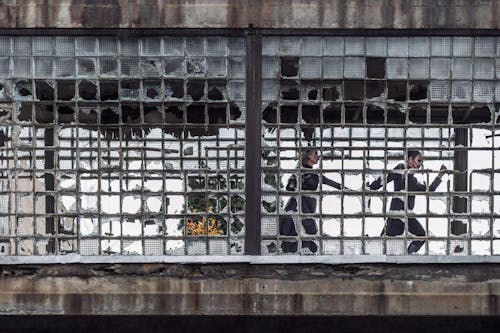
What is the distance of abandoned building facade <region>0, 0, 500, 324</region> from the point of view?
30.7 ft

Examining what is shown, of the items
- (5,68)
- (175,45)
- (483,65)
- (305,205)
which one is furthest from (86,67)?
(483,65)

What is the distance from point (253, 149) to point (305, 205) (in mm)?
783

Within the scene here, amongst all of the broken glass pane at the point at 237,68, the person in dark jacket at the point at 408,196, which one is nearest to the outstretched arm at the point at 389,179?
the person in dark jacket at the point at 408,196

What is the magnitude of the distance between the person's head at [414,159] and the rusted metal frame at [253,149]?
1531mm

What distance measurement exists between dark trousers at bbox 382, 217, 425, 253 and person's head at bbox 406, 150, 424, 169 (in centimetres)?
54

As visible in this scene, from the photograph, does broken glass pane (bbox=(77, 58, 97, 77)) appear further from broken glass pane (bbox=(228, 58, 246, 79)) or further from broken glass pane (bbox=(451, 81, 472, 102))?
broken glass pane (bbox=(451, 81, 472, 102))

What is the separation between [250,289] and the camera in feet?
30.6

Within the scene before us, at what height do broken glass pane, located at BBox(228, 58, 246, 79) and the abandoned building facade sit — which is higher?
broken glass pane, located at BBox(228, 58, 246, 79)

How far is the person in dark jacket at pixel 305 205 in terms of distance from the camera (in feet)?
30.9

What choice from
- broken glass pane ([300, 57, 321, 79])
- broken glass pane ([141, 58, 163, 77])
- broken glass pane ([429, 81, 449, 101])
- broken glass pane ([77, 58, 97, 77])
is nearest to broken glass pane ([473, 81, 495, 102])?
broken glass pane ([429, 81, 449, 101])

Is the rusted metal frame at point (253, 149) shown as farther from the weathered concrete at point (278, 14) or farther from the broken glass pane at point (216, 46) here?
the weathered concrete at point (278, 14)
